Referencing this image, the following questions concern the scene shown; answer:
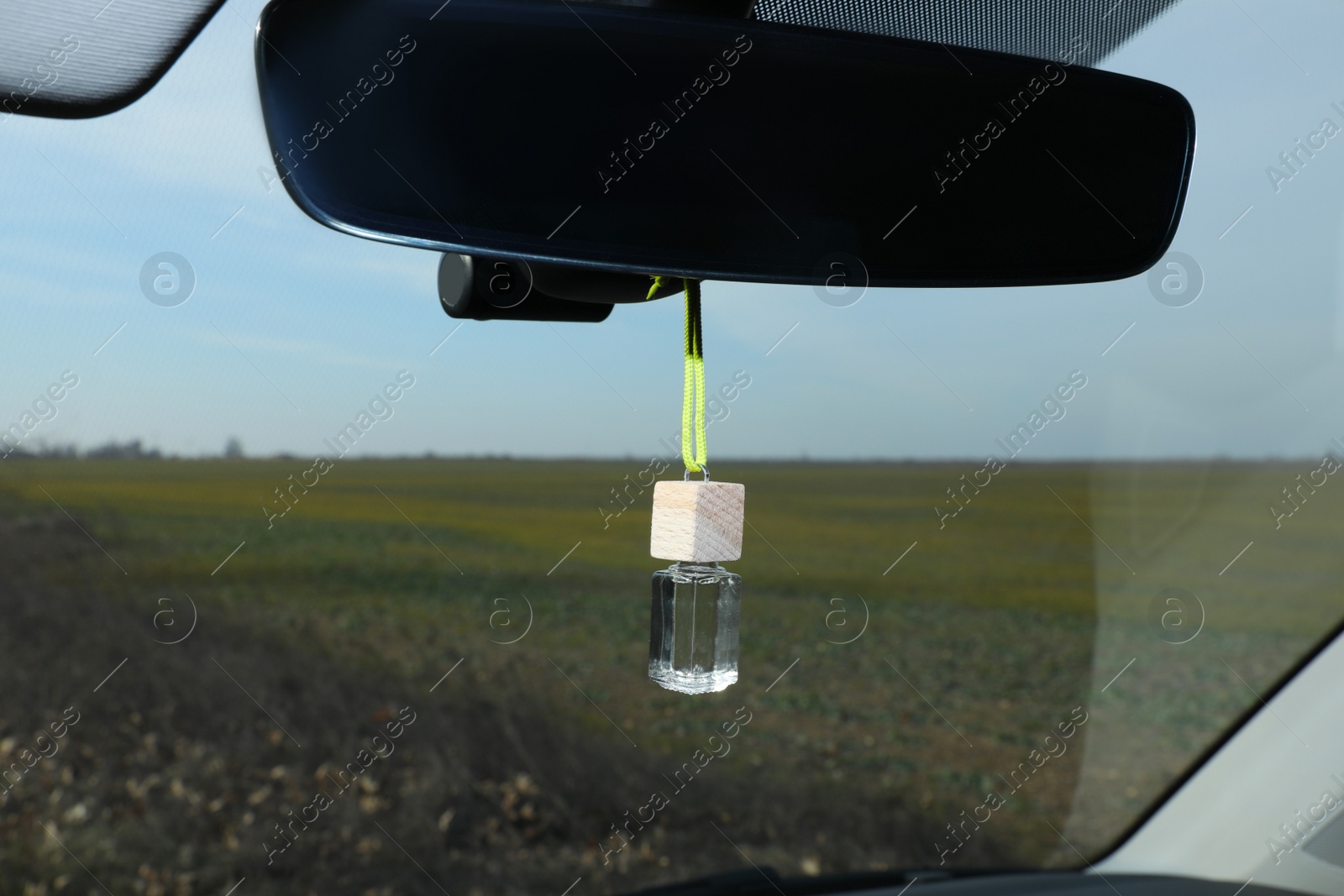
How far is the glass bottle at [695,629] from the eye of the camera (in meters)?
0.57

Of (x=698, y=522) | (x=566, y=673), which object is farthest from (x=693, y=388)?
(x=566, y=673)

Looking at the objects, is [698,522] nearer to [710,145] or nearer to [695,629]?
[695,629]

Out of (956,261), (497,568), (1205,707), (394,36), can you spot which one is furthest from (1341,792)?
(497,568)

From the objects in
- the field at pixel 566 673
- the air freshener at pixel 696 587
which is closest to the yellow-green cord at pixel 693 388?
the air freshener at pixel 696 587

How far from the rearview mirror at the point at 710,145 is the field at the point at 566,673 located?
6.90ft

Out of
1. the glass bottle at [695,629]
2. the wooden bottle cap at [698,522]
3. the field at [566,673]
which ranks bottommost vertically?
the field at [566,673]

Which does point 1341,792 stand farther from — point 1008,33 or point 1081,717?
point 1081,717

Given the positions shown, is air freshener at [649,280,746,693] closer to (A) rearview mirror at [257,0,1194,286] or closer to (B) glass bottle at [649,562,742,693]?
(B) glass bottle at [649,562,742,693]

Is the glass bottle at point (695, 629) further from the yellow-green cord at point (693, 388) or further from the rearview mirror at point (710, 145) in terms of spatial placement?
the rearview mirror at point (710, 145)

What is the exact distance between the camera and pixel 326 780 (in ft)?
15.9

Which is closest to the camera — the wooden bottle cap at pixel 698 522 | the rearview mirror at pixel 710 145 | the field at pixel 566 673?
the rearview mirror at pixel 710 145

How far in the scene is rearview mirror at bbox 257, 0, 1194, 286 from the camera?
48cm

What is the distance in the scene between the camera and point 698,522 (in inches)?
23.0

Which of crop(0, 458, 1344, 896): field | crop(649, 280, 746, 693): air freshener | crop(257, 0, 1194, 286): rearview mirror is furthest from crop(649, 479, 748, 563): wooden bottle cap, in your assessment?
crop(0, 458, 1344, 896): field
